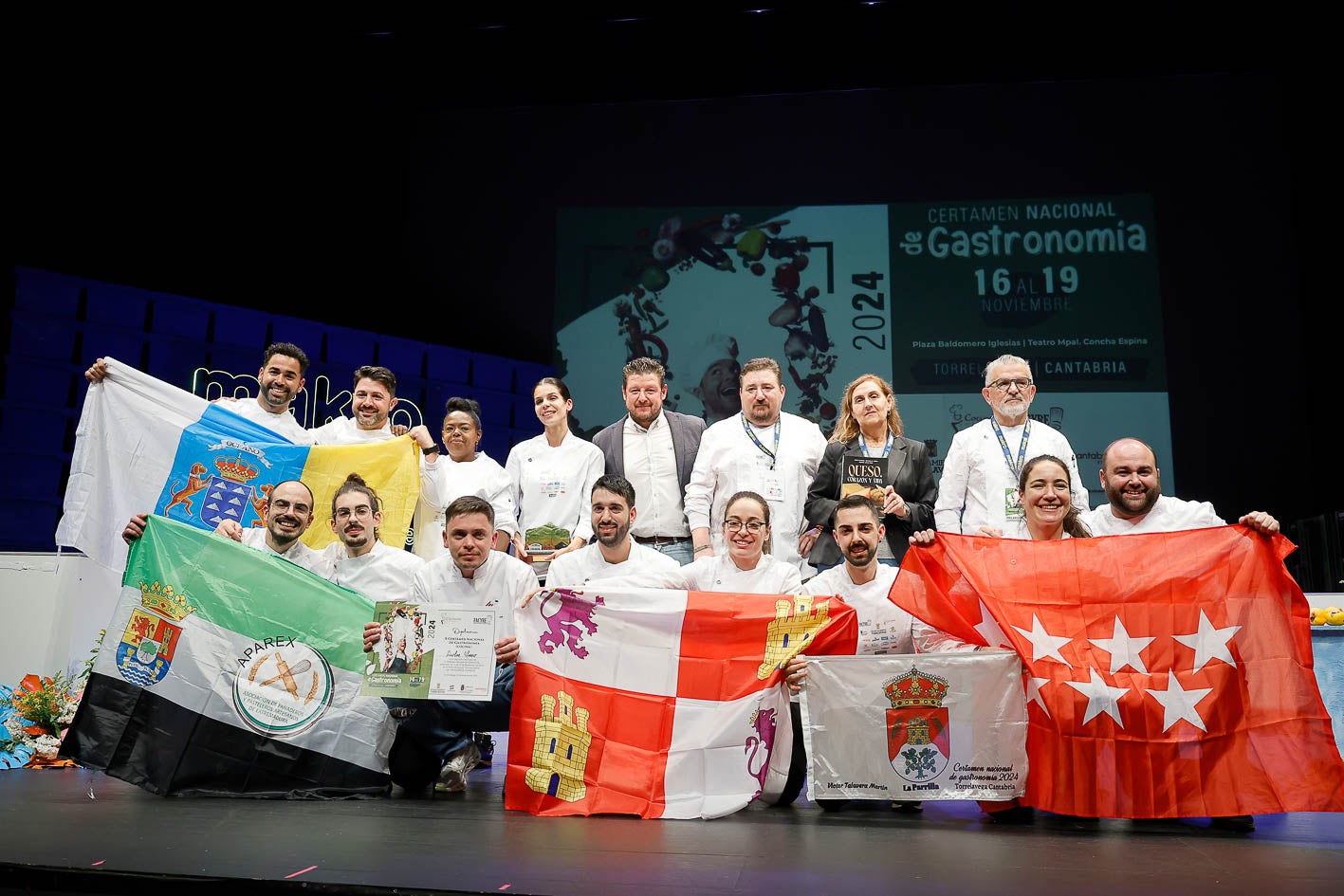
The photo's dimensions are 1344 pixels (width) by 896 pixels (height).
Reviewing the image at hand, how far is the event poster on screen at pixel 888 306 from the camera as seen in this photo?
7.57m

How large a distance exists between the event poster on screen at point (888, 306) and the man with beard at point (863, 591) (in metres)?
3.98

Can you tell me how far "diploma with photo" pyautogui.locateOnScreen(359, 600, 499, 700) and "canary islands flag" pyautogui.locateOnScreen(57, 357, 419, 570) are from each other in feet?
4.53

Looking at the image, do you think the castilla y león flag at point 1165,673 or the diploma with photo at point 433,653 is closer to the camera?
the castilla y león flag at point 1165,673

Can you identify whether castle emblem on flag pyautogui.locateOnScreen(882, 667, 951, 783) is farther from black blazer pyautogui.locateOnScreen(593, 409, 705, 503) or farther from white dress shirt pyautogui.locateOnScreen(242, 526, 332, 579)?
white dress shirt pyautogui.locateOnScreen(242, 526, 332, 579)

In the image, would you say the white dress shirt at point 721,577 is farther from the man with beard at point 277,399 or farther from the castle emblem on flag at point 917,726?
the man with beard at point 277,399

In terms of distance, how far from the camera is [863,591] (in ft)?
12.5

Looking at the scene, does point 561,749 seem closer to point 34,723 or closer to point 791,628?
point 791,628

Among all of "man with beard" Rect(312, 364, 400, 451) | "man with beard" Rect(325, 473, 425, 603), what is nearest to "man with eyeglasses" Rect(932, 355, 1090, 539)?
"man with beard" Rect(325, 473, 425, 603)

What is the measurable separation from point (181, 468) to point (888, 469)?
3.29 metres

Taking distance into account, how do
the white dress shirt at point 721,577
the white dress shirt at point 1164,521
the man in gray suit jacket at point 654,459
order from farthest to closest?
the man in gray suit jacket at point 654,459 < the white dress shirt at point 721,577 < the white dress shirt at point 1164,521

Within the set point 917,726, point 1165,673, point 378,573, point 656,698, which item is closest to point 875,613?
point 917,726

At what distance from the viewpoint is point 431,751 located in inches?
148

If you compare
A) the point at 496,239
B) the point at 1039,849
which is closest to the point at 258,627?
the point at 1039,849

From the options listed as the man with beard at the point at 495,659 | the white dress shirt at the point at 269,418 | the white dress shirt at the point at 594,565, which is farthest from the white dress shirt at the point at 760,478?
the white dress shirt at the point at 269,418
